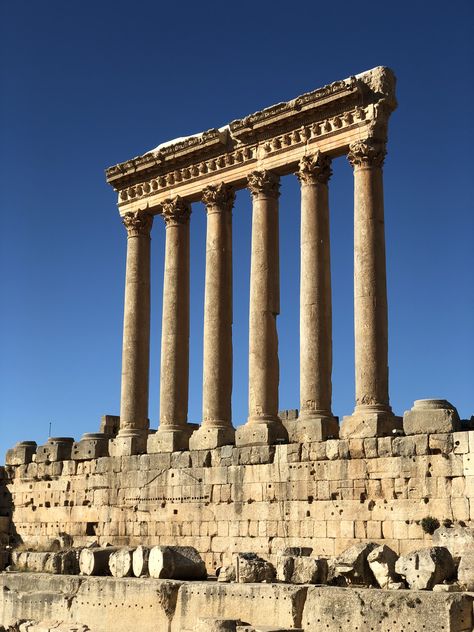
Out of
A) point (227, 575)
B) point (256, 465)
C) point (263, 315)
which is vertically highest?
point (263, 315)

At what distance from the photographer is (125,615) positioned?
16891mm

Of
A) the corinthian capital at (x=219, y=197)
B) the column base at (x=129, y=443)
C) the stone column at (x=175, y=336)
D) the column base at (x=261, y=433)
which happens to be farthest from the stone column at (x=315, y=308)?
the column base at (x=129, y=443)

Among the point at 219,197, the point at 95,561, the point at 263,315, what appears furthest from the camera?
the point at 219,197

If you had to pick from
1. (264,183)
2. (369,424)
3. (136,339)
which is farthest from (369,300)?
(136,339)

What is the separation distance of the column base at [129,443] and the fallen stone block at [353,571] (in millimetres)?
12893

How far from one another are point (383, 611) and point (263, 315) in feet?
42.4

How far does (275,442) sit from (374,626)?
10.7m

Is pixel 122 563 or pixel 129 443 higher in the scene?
pixel 129 443

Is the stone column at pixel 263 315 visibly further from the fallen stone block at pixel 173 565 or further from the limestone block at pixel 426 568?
the limestone block at pixel 426 568

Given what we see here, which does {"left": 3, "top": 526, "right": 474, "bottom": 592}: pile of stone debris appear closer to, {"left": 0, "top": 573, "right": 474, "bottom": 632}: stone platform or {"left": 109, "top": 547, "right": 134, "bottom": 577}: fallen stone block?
{"left": 109, "top": 547, "right": 134, "bottom": 577}: fallen stone block

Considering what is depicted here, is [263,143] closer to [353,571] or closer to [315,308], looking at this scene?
[315,308]

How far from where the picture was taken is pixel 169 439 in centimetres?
2702

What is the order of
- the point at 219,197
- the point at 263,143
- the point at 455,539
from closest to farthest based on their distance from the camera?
1. the point at 455,539
2. the point at 263,143
3. the point at 219,197

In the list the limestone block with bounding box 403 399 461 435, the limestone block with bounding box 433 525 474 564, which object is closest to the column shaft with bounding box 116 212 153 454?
the limestone block with bounding box 403 399 461 435
